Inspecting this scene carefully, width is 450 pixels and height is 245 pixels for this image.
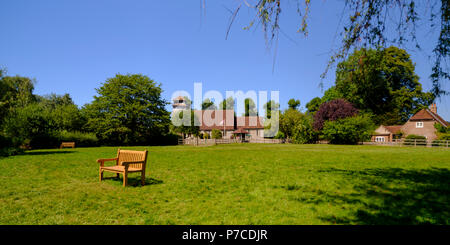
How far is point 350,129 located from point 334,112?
4.43 m

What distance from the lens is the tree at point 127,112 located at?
131ft

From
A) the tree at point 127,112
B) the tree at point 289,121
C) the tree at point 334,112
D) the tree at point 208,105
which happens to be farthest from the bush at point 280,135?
the tree at point 208,105

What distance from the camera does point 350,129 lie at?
3903 centimetres

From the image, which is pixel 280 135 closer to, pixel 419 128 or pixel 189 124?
pixel 189 124

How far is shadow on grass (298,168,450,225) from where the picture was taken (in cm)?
429

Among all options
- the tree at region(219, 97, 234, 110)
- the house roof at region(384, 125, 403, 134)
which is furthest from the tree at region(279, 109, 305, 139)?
the tree at region(219, 97, 234, 110)

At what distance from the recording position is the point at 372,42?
5.07 metres

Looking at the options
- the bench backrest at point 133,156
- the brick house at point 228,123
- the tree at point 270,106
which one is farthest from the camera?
the tree at point 270,106

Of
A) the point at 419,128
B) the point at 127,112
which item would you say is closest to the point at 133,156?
the point at 127,112

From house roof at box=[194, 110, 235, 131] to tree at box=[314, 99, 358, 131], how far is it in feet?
88.7

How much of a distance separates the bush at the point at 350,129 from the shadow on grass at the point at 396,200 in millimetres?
34300

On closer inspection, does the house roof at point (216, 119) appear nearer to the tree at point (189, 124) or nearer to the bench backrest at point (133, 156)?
the tree at point (189, 124)
